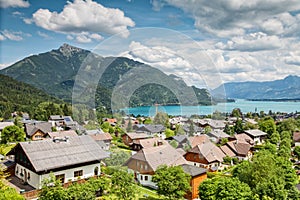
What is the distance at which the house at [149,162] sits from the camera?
14.9 meters

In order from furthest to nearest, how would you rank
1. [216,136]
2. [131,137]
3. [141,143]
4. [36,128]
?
[216,136] → [36,128] → [131,137] → [141,143]

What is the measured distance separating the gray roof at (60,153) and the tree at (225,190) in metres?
5.19

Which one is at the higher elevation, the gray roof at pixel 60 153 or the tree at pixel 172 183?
the gray roof at pixel 60 153

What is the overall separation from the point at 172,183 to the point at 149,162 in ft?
13.6

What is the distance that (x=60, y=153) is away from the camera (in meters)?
11.8

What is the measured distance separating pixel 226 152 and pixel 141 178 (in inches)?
458

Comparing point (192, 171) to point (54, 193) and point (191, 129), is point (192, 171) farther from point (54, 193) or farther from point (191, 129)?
point (191, 129)

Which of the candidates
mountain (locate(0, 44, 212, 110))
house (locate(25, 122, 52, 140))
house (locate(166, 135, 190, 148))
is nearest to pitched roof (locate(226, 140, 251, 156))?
house (locate(166, 135, 190, 148))

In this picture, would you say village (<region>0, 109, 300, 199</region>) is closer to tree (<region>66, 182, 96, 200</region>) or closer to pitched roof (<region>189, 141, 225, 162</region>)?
pitched roof (<region>189, 141, 225, 162</region>)

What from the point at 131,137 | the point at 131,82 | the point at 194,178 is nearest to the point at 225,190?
the point at 194,178

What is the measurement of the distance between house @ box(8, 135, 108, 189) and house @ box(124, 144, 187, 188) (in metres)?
3.14

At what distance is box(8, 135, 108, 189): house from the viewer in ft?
36.0

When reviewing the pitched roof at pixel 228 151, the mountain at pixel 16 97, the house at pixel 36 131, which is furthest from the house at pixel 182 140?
the mountain at pixel 16 97

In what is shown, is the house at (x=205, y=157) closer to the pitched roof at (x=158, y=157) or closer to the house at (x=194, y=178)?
the pitched roof at (x=158, y=157)
